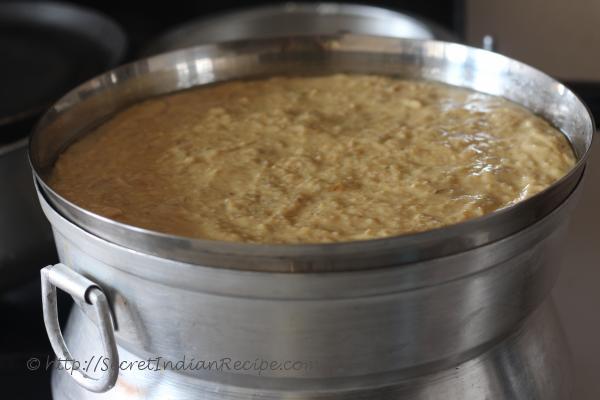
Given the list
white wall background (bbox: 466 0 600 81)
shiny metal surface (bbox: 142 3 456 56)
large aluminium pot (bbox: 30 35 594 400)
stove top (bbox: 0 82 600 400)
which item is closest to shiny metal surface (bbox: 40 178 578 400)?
large aluminium pot (bbox: 30 35 594 400)

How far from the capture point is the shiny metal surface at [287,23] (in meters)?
1.50

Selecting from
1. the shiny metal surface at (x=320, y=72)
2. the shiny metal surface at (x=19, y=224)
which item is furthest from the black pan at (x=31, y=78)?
the shiny metal surface at (x=320, y=72)

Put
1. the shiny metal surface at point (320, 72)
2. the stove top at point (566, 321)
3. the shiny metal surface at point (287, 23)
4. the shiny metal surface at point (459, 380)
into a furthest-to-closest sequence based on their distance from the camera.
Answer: the shiny metal surface at point (287, 23), the stove top at point (566, 321), the shiny metal surface at point (459, 380), the shiny metal surface at point (320, 72)

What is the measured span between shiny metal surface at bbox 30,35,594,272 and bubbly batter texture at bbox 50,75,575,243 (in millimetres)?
22

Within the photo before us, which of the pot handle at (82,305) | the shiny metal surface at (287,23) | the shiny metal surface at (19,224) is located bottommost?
the shiny metal surface at (19,224)

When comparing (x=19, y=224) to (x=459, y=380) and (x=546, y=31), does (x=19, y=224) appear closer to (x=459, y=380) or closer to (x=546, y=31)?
(x=459, y=380)

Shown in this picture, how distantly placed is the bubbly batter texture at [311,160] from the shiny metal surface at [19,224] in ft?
0.45

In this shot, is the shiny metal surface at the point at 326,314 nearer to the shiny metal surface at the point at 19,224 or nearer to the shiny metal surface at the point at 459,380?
the shiny metal surface at the point at 459,380

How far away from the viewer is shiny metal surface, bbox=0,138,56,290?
3.65ft

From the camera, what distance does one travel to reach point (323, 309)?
2.22ft

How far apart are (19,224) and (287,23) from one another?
736 millimetres

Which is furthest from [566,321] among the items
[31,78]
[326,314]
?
[31,78]

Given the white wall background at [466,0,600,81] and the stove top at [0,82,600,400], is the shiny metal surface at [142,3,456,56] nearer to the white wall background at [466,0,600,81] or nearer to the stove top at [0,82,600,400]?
the white wall background at [466,0,600,81]

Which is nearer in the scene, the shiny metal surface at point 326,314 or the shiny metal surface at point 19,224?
the shiny metal surface at point 326,314
